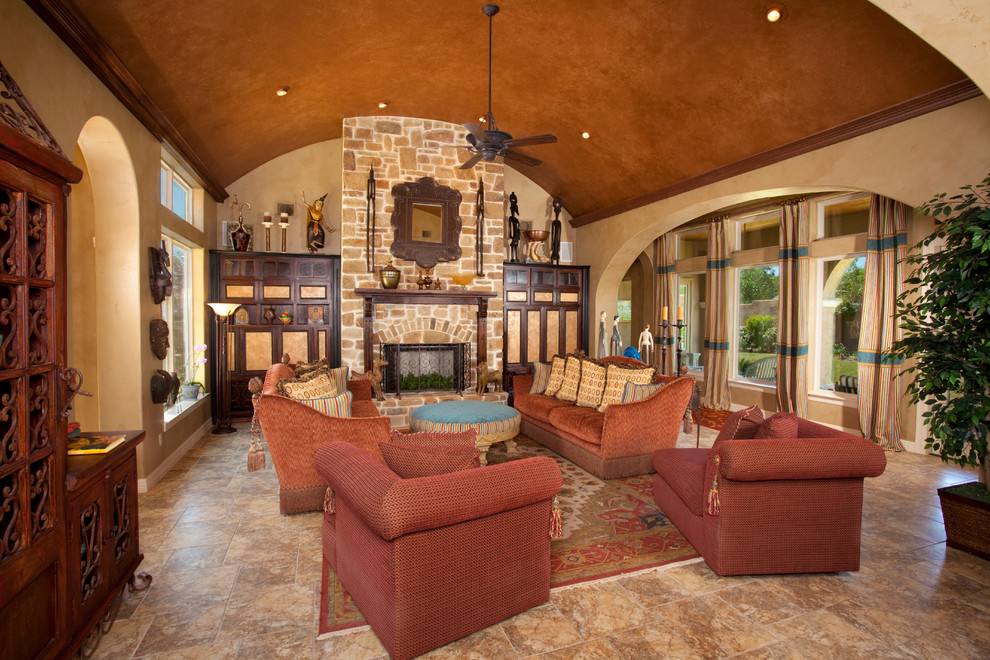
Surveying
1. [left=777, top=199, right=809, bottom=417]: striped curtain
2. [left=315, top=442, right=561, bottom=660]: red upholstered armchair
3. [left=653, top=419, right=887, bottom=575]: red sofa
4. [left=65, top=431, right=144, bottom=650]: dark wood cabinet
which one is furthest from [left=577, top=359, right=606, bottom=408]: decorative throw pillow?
[left=65, top=431, right=144, bottom=650]: dark wood cabinet

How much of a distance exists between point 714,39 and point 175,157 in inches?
191

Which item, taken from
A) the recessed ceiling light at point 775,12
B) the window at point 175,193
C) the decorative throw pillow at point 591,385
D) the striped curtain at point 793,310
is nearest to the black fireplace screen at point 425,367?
the decorative throw pillow at point 591,385

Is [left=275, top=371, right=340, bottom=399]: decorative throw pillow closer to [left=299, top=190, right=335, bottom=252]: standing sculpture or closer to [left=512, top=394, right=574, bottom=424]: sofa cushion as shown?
[left=512, top=394, right=574, bottom=424]: sofa cushion

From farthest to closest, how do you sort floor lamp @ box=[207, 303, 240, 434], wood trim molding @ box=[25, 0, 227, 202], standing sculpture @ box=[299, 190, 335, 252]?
standing sculpture @ box=[299, 190, 335, 252]
floor lamp @ box=[207, 303, 240, 434]
wood trim molding @ box=[25, 0, 227, 202]

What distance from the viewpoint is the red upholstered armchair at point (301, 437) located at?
126 inches

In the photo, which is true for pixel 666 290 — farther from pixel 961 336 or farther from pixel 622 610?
pixel 622 610

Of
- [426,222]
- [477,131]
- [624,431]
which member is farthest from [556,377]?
[426,222]

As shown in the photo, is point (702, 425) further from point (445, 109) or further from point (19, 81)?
point (19, 81)

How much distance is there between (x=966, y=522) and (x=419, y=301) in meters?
5.54

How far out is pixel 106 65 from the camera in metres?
3.17

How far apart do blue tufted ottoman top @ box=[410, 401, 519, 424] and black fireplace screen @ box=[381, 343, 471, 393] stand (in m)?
2.15

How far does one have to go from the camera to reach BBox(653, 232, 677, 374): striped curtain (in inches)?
322

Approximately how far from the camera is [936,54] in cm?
331

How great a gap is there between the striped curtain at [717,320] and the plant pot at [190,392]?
6.59m
